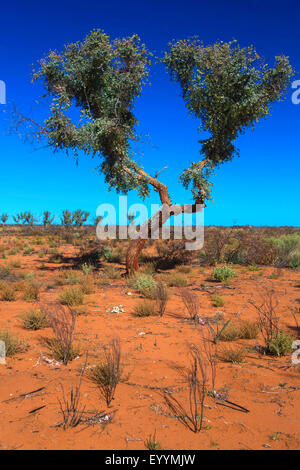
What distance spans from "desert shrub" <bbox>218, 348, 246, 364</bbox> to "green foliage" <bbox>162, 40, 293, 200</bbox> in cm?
928

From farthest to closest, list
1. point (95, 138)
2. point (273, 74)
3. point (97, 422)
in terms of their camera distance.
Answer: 1. point (273, 74)
2. point (95, 138)
3. point (97, 422)

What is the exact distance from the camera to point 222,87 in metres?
13.5

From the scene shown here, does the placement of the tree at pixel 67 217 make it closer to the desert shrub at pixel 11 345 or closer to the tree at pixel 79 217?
the tree at pixel 79 217

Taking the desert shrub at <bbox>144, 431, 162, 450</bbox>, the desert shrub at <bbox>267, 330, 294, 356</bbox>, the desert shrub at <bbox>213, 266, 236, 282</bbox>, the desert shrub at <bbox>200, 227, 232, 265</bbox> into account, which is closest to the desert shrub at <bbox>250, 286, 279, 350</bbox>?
the desert shrub at <bbox>267, 330, 294, 356</bbox>

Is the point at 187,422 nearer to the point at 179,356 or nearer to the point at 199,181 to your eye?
the point at 179,356

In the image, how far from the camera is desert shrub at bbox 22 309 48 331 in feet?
21.7

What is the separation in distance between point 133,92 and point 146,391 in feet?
43.0

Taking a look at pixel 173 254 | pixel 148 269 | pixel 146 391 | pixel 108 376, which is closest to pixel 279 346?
pixel 146 391

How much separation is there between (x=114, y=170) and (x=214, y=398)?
10997 millimetres

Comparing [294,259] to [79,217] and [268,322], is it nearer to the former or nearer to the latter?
[268,322]

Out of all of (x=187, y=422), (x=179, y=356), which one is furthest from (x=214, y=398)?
(x=179, y=356)

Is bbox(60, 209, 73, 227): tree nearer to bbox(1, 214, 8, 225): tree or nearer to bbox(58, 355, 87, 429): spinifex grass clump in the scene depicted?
bbox(1, 214, 8, 225): tree

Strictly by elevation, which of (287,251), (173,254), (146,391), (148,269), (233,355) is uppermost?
(287,251)
